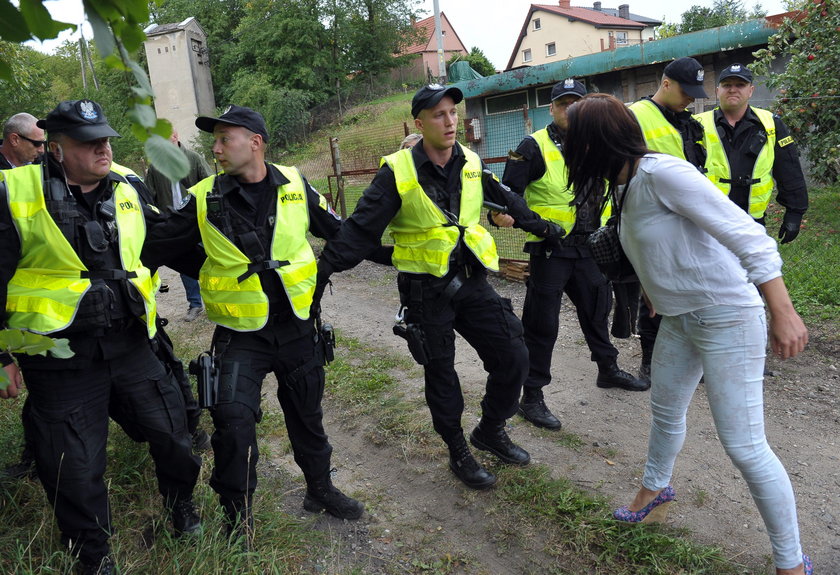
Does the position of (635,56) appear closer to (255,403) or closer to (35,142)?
(35,142)

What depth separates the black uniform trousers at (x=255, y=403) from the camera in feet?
9.91

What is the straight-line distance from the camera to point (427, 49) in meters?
53.7

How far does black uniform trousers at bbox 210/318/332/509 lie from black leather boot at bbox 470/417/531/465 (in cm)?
97

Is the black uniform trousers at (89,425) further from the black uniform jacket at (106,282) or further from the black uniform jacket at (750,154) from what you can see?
the black uniform jacket at (750,154)

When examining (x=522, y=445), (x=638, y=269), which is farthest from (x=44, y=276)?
(x=522, y=445)

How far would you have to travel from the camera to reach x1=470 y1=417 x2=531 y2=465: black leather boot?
3855 millimetres

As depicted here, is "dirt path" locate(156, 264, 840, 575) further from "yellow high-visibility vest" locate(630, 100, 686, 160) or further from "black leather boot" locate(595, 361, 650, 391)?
"yellow high-visibility vest" locate(630, 100, 686, 160)

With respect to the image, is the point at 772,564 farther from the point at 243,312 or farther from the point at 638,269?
the point at 243,312

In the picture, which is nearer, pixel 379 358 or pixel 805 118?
pixel 379 358

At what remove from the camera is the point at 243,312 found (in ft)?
10.1

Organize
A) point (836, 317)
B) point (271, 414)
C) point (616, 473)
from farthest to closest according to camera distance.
Result: 1. point (836, 317)
2. point (271, 414)
3. point (616, 473)

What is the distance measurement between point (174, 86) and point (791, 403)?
44.1 m

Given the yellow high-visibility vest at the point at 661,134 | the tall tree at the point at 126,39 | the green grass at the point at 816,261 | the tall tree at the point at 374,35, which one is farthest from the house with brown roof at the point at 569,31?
the tall tree at the point at 126,39

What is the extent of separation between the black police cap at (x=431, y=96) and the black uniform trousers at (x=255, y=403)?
4.23 feet
